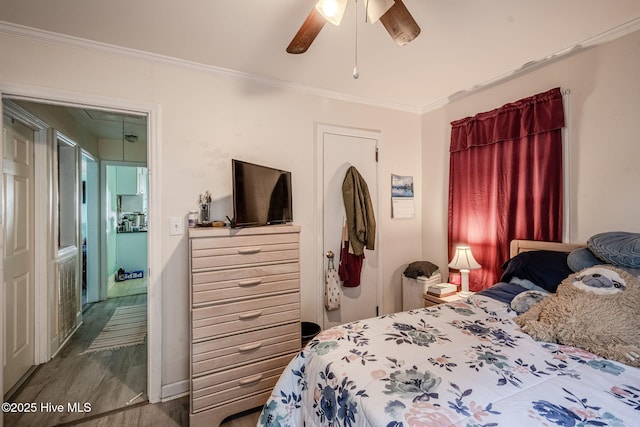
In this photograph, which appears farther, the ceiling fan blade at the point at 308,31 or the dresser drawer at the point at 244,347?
the dresser drawer at the point at 244,347

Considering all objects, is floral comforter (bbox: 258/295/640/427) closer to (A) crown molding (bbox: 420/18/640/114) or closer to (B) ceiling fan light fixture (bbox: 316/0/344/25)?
(B) ceiling fan light fixture (bbox: 316/0/344/25)

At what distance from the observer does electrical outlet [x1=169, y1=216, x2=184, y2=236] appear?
2.14 meters

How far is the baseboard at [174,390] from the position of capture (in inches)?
82.7

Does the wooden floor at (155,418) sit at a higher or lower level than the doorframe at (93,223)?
lower

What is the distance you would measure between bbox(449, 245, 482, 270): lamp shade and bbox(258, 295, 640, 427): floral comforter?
911mm

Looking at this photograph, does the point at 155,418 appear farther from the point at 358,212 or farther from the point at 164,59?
the point at 164,59

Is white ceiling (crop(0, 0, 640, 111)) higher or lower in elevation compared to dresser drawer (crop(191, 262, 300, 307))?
higher

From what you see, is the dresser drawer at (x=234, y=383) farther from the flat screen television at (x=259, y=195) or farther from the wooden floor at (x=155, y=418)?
the flat screen television at (x=259, y=195)

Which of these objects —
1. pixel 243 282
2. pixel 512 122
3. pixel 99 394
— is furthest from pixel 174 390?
pixel 512 122

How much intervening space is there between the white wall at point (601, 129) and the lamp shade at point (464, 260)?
2.28 feet

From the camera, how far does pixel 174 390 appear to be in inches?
83.8

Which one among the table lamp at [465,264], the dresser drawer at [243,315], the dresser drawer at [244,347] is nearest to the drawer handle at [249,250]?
the dresser drawer at [243,315]

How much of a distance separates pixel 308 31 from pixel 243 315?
170 centimetres

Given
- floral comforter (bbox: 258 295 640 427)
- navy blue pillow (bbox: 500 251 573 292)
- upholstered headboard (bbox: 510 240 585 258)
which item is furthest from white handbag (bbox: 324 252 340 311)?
upholstered headboard (bbox: 510 240 585 258)
